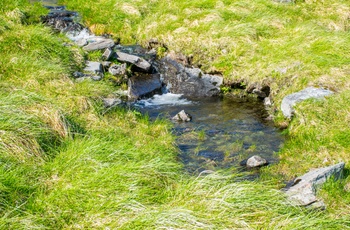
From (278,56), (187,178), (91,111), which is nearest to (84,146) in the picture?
(187,178)

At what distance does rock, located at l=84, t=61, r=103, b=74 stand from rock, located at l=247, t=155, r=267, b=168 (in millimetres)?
5819

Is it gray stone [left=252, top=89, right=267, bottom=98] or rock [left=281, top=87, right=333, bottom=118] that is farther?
gray stone [left=252, top=89, right=267, bottom=98]

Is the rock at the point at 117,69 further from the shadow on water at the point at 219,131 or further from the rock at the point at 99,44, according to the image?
the rock at the point at 99,44

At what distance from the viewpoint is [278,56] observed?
12.5m

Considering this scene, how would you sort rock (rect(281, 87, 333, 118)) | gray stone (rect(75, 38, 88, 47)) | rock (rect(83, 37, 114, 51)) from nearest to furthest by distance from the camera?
rock (rect(281, 87, 333, 118)) < rock (rect(83, 37, 114, 51)) < gray stone (rect(75, 38, 88, 47))

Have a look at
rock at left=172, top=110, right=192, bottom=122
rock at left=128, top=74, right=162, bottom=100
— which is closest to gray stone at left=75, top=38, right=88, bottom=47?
rock at left=128, top=74, right=162, bottom=100

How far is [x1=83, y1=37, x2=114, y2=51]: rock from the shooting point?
14.1 m

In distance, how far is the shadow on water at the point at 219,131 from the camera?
8.60m

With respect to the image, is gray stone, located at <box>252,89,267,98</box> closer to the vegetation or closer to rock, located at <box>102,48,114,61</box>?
the vegetation

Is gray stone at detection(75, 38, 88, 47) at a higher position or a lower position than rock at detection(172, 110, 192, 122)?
higher

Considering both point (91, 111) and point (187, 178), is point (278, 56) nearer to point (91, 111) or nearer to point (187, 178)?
point (91, 111)

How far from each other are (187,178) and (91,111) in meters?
3.33

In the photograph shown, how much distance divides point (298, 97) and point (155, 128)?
11.7 ft

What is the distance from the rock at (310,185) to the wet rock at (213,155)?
75.9 inches
